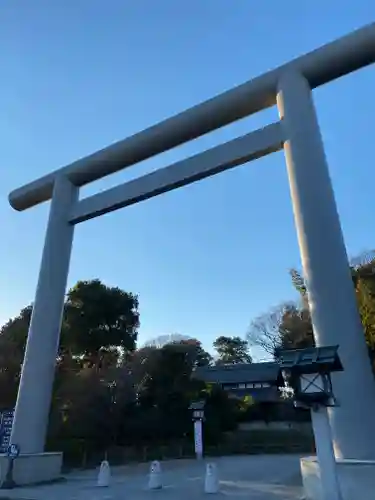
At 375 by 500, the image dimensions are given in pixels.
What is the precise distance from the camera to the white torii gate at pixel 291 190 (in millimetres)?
7641

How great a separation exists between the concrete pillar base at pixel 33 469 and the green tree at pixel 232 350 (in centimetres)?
3516

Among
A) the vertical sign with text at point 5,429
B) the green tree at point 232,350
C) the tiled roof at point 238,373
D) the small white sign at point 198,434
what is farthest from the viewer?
the green tree at point 232,350

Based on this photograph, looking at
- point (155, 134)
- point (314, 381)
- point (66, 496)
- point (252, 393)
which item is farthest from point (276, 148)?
point (252, 393)

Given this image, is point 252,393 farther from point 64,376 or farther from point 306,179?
point 306,179

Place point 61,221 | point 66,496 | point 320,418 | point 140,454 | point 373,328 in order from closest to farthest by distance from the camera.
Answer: point 320,418, point 66,496, point 373,328, point 61,221, point 140,454

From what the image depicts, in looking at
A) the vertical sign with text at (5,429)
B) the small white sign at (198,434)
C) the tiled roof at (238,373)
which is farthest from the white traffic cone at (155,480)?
the tiled roof at (238,373)

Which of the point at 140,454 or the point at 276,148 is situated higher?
the point at 276,148

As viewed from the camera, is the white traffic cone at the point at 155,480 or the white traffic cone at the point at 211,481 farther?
the white traffic cone at the point at 155,480

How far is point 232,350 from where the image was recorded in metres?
46.3

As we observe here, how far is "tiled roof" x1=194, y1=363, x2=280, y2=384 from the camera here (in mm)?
34844

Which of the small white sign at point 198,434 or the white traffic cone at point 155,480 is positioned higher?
the small white sign at point 198,434

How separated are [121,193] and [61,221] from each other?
7.54ft

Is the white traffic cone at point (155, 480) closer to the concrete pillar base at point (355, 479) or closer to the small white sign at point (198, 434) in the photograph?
the concrete pillar base at point (355, 479)

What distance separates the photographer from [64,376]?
2059cm
